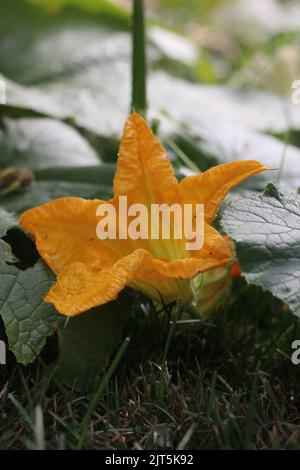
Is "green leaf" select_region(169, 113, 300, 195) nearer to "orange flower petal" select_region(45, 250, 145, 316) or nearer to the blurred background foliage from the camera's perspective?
the blurred background foliage

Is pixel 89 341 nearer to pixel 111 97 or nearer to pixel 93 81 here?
pixel 111 97

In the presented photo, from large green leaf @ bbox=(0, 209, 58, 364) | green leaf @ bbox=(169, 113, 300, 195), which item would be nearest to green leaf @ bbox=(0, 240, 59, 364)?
large green leaf @ bbox=(0, 209, 58, 364)

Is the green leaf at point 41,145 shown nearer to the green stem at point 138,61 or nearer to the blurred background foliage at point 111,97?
the blurred background foliage at point 111,97

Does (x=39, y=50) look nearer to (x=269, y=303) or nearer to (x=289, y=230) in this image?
(x=269, y=303)

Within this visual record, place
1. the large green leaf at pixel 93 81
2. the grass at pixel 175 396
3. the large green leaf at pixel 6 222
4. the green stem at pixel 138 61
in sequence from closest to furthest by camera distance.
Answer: the grass at pixel 175 396 → the large green leaf at pixel 6 222 → the green stem at pixel 138 61 → the large green leaf at pixel 93 81

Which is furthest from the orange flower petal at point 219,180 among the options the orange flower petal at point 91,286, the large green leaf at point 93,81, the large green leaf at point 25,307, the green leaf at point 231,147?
the large green leaf at point 93,81

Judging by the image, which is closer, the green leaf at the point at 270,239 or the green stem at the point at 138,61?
the green leaf at the point at 270,239

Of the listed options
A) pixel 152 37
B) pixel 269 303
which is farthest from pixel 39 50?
pixel 269 303

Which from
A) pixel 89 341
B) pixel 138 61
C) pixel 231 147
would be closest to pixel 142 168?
pixel 89 341
